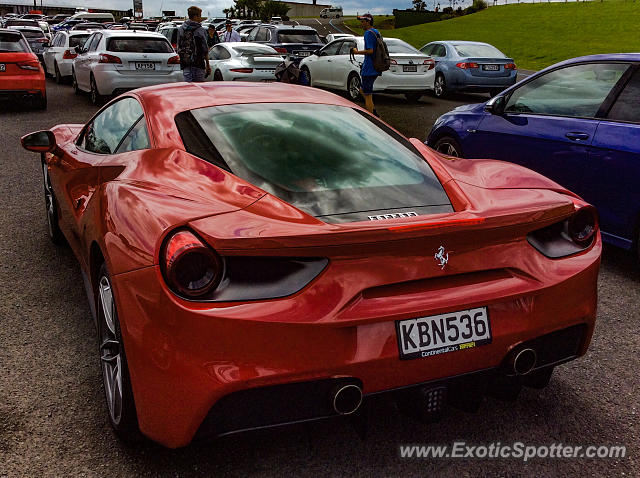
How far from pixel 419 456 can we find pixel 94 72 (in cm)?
1370

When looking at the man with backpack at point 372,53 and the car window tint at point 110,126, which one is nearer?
the car window tint at point 110,126

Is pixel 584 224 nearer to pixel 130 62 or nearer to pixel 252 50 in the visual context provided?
pixel 130 62

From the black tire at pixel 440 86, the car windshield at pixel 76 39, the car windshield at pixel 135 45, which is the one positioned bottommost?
the black tire at pixel 440 86

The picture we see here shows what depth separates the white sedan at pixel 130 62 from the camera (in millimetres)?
14469

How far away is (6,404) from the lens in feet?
10.4

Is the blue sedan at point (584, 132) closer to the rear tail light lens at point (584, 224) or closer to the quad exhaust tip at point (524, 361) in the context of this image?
the rear tail light lens at point (584, 224)

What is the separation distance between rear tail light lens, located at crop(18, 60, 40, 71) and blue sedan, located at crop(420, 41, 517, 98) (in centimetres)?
938

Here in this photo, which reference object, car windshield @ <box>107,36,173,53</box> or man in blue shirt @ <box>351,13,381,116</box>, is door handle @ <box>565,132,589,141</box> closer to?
man in blue shirt @ <box>351,13,381,116</box>

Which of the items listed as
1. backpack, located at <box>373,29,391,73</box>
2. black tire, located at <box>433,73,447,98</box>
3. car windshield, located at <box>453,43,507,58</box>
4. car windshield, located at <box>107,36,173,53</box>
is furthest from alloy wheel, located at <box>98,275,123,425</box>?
car windshield, located at <box>453,43,507,58</box>

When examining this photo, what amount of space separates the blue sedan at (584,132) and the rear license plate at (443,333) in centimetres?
296

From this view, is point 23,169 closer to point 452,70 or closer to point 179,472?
point 179,472

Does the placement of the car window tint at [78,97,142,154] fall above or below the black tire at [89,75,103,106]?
above

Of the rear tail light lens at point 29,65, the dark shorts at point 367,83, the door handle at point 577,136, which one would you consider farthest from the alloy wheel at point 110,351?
→ the rear tail light lens at point 29,65

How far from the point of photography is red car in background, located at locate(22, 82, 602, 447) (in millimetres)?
2260
